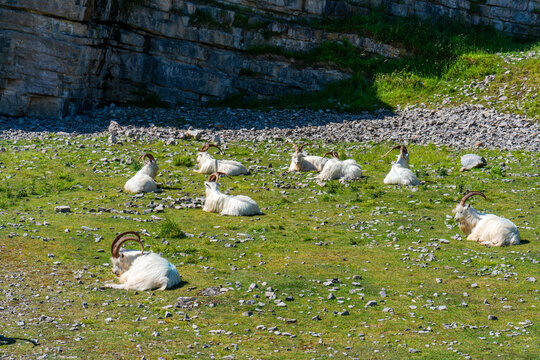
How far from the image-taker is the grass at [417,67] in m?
37.8

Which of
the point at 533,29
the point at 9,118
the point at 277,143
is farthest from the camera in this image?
the point at 533,29

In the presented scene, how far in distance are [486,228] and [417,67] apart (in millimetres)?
24958

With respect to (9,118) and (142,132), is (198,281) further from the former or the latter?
(9,118)

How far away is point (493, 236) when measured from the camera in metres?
17.9

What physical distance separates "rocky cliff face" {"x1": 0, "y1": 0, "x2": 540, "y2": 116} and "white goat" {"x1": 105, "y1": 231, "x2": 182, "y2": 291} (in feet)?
76.1

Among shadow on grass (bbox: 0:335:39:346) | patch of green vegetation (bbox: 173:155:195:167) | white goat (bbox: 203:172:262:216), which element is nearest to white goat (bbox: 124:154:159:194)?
white goat (bbox: 203:172:262:216)

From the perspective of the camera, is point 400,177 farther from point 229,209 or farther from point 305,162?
point 229,209

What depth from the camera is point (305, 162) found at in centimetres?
2731

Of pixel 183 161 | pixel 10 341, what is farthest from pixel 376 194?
pixel 10 341

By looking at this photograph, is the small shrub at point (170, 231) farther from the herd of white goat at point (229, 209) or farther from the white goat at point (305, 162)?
the white goat at point (305, 162)

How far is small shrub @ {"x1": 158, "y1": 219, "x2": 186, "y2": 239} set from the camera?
1822cm

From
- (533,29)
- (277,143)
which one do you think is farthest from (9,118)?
(533,29)

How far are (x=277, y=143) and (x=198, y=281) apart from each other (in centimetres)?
1767

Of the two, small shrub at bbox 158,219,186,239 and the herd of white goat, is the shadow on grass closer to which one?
the herd of white goat
